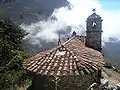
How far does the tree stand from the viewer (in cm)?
2461

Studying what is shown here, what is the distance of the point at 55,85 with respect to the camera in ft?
35.7

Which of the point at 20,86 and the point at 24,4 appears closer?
the point at 20,86

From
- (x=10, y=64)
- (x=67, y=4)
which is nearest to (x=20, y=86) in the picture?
(x=10, y=64)

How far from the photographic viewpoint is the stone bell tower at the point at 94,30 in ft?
63.8

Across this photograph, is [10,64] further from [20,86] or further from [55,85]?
[55,85]

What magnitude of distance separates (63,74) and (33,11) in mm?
127618

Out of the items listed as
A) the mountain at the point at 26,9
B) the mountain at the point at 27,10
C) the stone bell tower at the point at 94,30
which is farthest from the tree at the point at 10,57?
the mountain at the point at 26,9

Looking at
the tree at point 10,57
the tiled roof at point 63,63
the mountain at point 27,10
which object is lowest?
the tree at point 10,57

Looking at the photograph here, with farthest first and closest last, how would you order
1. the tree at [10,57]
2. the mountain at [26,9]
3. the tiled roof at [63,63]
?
the mountain at [26,9]
the tree at [10,57]
the tiled roof at [63,63]

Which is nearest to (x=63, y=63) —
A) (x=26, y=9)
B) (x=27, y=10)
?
(x=27, y=10)

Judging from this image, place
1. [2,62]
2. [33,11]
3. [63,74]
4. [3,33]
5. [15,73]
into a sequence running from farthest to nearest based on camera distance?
1. [33,11]
2. [3,33]
3. [2,62]
4. [15,73]
5. [63,74]

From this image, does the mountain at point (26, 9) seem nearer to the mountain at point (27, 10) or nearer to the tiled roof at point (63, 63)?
the mountain at point (27, 10)

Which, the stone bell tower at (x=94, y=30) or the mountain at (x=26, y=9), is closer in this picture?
the stone bell tower at (x=94, y=30)

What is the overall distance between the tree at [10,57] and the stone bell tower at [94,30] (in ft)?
26.9
